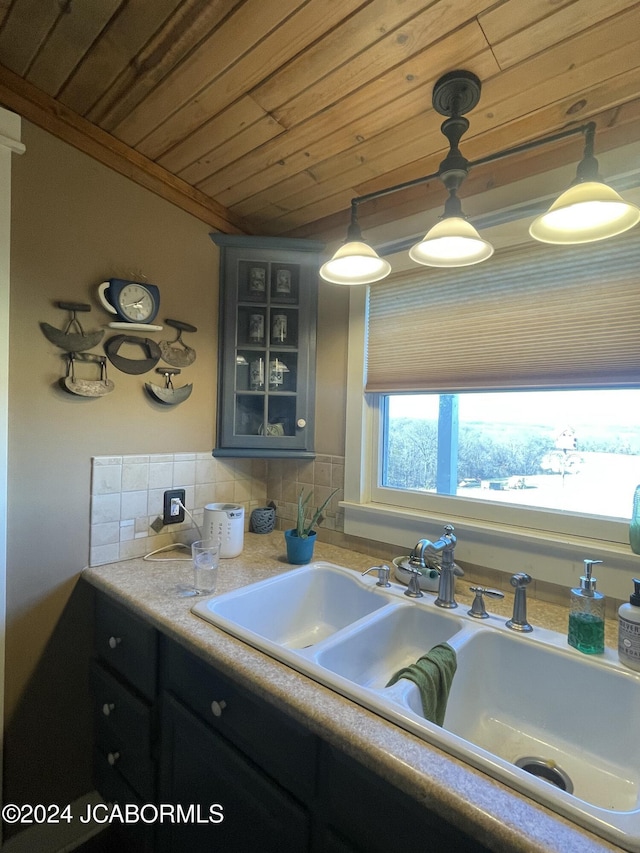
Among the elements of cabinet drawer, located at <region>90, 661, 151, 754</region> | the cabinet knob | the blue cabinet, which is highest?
the blue cabinet

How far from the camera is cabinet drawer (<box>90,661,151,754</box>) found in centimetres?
119

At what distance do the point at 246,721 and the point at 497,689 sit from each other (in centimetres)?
60

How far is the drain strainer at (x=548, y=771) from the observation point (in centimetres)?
84

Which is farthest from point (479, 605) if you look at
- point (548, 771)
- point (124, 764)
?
point (124, 764)

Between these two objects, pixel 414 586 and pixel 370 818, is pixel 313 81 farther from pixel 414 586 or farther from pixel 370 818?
pixel 370 818

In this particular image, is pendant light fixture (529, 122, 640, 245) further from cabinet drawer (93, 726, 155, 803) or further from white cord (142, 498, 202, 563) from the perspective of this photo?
cabinet drawer (93, 726, 155, 803)

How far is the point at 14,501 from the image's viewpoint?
1250 millimetres

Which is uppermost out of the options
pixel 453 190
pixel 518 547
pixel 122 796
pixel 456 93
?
pixel 456 93

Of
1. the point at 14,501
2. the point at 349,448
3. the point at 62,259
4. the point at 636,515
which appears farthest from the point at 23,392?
the point at 636,515

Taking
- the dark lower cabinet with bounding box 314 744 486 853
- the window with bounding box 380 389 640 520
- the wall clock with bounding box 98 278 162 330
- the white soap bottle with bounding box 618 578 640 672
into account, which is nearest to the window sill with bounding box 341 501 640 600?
the window with bounding box 380 389 640 520

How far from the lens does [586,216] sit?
0.89 meters

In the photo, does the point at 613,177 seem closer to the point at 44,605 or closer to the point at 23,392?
the point at 23,392

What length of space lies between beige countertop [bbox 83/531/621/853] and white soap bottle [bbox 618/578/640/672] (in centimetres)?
17

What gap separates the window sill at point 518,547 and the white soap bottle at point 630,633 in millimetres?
207
